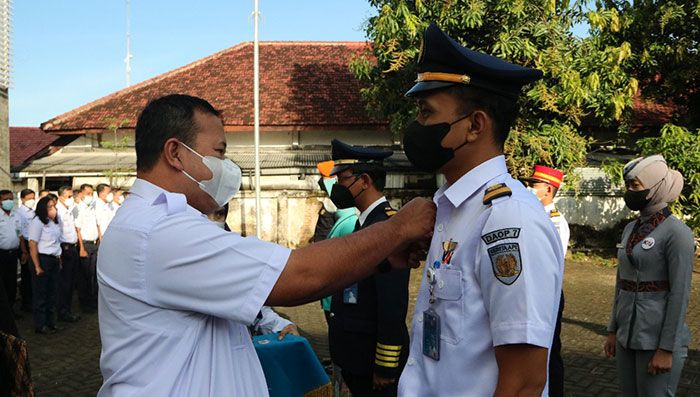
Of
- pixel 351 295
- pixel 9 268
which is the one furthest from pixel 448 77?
pixel 9 268

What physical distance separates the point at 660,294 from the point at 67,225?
9.26 m

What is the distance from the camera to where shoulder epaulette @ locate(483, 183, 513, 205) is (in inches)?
68.2

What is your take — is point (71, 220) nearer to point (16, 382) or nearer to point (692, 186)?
point (16, 382)

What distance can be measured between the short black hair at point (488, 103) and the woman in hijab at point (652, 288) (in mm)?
2369

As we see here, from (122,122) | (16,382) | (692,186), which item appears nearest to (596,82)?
(692,186)

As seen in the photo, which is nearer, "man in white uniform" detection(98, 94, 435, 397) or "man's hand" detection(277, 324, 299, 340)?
"man in white uniform" detection(98, 94, 435, 397)

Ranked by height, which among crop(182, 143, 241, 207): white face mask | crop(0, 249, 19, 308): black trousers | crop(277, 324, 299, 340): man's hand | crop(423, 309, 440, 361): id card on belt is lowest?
crop(0, 249, 19, 308): black trousers

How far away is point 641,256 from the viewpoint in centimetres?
383

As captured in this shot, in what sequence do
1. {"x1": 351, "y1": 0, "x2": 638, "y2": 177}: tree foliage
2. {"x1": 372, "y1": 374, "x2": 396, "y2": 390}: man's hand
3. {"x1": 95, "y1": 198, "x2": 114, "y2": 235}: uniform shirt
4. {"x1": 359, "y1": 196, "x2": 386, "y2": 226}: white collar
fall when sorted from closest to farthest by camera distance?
{"x1": 372, "y1": 374, "x2": 396, "y2": 390}: man's hand, {"x1": 359, "y1": 196, "x2": 386, "y2": 226}: white collar, {"x1": 95, "y1": 198, "x2": 114, "y2": 235}: uniform shirt, {"x1": 351, "y1": 0, "x2": 638, "y2": 177}: tree foliage

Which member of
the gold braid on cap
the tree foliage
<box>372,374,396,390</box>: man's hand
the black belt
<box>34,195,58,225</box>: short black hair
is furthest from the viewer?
the tree foliage

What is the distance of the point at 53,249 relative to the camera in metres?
9.15

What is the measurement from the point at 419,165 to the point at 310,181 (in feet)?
54.3

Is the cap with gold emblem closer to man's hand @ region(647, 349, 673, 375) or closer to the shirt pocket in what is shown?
the shirt pocket

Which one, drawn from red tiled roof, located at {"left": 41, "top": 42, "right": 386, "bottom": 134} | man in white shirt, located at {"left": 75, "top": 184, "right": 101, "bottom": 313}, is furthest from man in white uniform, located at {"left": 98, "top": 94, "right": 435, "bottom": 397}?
red tiled roof, located at {"left": 41, "top": 42, "right": 386, "bottom": 134}
